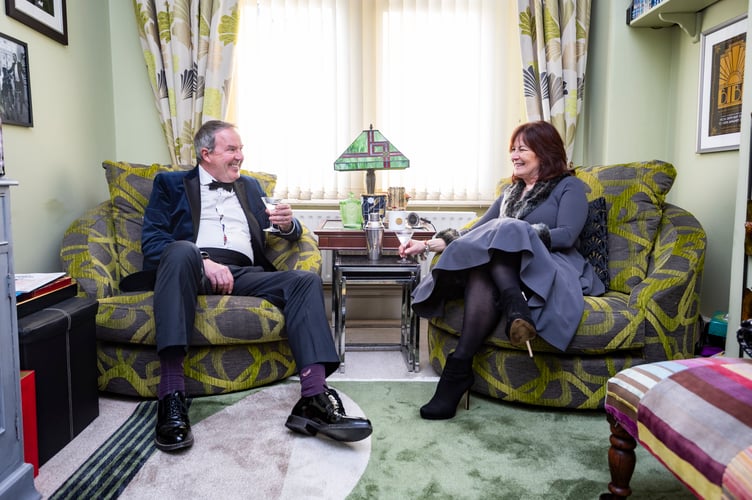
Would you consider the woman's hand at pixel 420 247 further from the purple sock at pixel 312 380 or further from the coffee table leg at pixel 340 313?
the purple sock at pixel 312 380

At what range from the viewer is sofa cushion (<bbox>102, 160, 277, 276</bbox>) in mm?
2553

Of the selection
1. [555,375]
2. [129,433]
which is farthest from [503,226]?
[129,433]

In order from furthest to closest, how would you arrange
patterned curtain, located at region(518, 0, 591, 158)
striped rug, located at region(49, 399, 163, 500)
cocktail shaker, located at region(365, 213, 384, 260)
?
patterned curtain, located at region(518, 0, 591, 158)
cocktail shaker, located at region(365, 213, 384, 260)
striped rug, located at region(49, 399, 163, 500)

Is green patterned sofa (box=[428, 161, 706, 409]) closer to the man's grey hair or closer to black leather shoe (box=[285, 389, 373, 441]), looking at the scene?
black leather shoe (box=[285, 389, 373, 441])

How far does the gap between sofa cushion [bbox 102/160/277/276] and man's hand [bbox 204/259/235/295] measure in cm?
52

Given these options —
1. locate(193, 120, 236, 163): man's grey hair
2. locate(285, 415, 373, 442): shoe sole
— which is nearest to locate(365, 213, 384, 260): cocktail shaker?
locate(193, 120, 236, 163): man's grey hair

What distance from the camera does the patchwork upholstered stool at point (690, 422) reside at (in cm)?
101

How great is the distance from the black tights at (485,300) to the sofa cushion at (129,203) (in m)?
1.46

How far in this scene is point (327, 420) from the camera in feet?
6.07

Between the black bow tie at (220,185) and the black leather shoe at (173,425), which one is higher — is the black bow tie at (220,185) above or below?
above

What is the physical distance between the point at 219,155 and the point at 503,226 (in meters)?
1.22

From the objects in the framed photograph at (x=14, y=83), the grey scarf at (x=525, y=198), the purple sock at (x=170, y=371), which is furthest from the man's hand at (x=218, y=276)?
the grey scarf at (x=525, y=198)

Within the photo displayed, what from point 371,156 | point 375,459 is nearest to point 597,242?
point 371,156

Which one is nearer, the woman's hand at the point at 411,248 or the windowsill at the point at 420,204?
the woman's hand at the point at 411,248
